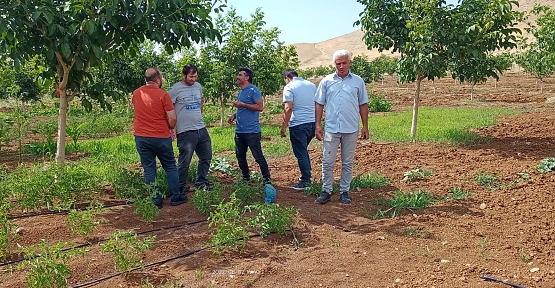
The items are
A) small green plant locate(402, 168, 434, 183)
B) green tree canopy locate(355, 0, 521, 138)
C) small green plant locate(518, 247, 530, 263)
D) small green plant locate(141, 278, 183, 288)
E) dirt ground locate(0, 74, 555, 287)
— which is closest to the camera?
small green plant locate(141, 278, 183, 288)

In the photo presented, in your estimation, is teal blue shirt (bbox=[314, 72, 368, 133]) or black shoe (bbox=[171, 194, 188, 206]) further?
black shoe (bbox=[171, 194, 188, 206])

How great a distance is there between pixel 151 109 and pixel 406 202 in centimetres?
303

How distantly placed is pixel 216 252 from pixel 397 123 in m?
10.9

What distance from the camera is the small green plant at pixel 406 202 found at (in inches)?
198

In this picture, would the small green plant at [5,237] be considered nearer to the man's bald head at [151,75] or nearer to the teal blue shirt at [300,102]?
the man's bald head at [151,75]

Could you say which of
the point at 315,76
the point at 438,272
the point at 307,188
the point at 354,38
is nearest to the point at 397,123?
the point at 307,188

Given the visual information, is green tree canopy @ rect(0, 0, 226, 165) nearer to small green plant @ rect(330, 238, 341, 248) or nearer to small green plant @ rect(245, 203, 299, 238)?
small green plant @ rect(245, 203, 299, 238)

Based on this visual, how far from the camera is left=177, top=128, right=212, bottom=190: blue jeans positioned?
5.69 metres

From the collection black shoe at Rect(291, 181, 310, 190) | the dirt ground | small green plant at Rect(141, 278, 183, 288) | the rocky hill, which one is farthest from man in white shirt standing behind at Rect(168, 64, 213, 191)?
the rocky hill

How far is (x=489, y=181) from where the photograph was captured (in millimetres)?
6086

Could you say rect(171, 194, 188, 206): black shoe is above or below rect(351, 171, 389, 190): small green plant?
above

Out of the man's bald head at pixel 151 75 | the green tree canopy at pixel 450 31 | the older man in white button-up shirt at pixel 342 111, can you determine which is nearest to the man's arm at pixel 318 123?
the older man in white button-up shirt at pixel 342 111

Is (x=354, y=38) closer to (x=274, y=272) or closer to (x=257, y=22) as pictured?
(x=257, y=22)

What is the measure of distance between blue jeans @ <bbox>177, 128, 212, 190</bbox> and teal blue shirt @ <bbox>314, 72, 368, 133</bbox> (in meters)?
1.58
